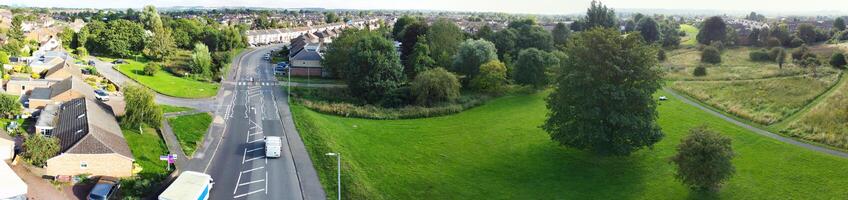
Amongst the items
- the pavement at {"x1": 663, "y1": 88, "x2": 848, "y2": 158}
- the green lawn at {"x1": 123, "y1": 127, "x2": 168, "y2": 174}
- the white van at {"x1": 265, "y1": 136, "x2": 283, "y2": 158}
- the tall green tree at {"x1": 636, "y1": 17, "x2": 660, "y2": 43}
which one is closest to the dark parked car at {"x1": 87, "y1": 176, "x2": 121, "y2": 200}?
the green lawn at {"x1": 123, "y1": 127, "x2": 168, "y2": 174}

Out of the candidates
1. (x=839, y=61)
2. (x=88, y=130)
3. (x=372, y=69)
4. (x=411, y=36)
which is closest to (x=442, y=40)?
(x=411, y=36)

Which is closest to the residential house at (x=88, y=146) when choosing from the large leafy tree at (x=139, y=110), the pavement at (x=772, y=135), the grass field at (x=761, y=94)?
the large leafy tree at (x=139, y=110)

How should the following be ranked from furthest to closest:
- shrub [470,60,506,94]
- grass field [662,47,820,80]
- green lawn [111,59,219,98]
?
1. grass field [662,47,820,80]
2. shrub [470,60,506,94]
3. green lawn [111,59,219,98]

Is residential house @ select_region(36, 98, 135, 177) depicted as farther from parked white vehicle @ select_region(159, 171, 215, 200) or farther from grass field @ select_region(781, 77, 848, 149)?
grass field @ select_region(781, 77, 848, 149)

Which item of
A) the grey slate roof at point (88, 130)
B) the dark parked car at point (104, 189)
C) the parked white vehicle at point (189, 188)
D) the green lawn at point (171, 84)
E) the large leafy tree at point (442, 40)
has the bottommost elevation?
the dark parked car at point (104, 189)

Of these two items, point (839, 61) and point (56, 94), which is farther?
point (839, 61)

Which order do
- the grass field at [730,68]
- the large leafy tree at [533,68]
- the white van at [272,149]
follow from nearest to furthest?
1. the white van at [272,149]
2. the large leafy tree at [533,68]
3. the grass field at [730,68]

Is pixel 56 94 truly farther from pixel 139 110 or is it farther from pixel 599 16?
pixel 599 16

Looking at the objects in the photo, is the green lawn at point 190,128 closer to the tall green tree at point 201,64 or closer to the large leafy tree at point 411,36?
the tall green tree at point 201,64
